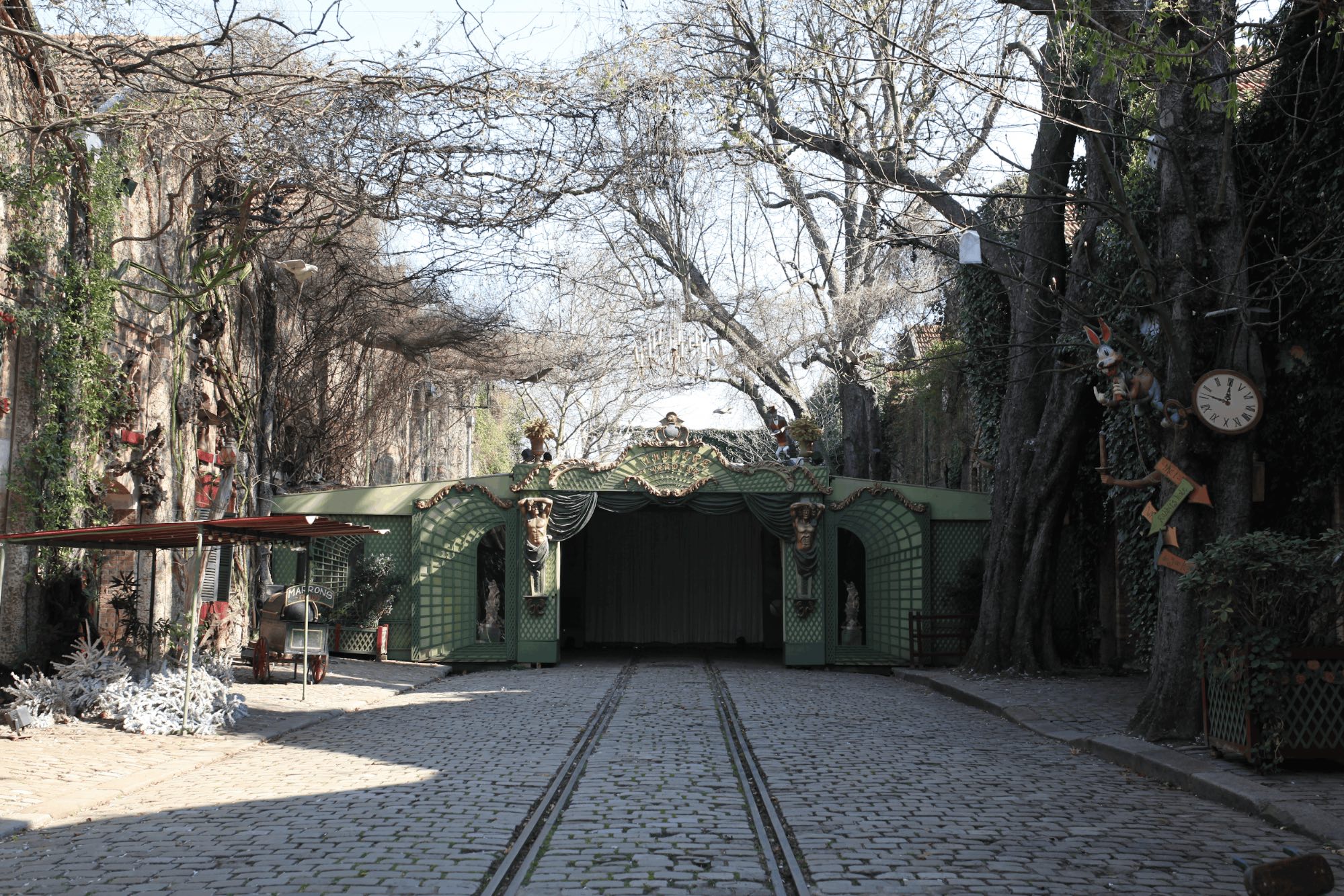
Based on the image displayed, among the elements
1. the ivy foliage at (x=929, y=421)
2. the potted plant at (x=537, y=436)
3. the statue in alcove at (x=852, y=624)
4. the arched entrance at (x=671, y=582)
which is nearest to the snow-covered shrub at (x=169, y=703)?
Answer: the potted plant at (x=537, y=436)

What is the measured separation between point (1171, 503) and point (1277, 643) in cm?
224

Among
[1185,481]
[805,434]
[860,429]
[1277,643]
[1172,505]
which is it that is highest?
[860,429]

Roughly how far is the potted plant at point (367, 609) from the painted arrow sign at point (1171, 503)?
1338 centimetres

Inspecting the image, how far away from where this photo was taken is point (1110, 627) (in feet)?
59.1

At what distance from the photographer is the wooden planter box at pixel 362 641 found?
Result: 19.9 m

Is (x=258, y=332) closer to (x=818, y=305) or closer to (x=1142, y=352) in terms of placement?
(x=818, y=305)

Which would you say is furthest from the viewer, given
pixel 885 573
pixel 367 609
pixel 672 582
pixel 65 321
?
pixel 672 582

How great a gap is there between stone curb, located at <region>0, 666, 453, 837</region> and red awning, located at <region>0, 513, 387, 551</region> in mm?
1916

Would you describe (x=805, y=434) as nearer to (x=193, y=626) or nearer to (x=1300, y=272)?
(x=1300, y=272)

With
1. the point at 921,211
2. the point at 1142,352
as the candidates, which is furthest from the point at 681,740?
the point at 921,211

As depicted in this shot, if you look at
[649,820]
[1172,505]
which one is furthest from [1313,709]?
[649,820]

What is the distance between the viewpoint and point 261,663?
15.3 m

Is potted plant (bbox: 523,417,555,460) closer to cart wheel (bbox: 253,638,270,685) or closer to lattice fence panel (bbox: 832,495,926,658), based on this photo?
lattice fence panel (bbox: 832,495,926,658)

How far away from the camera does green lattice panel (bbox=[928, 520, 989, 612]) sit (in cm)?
1981
